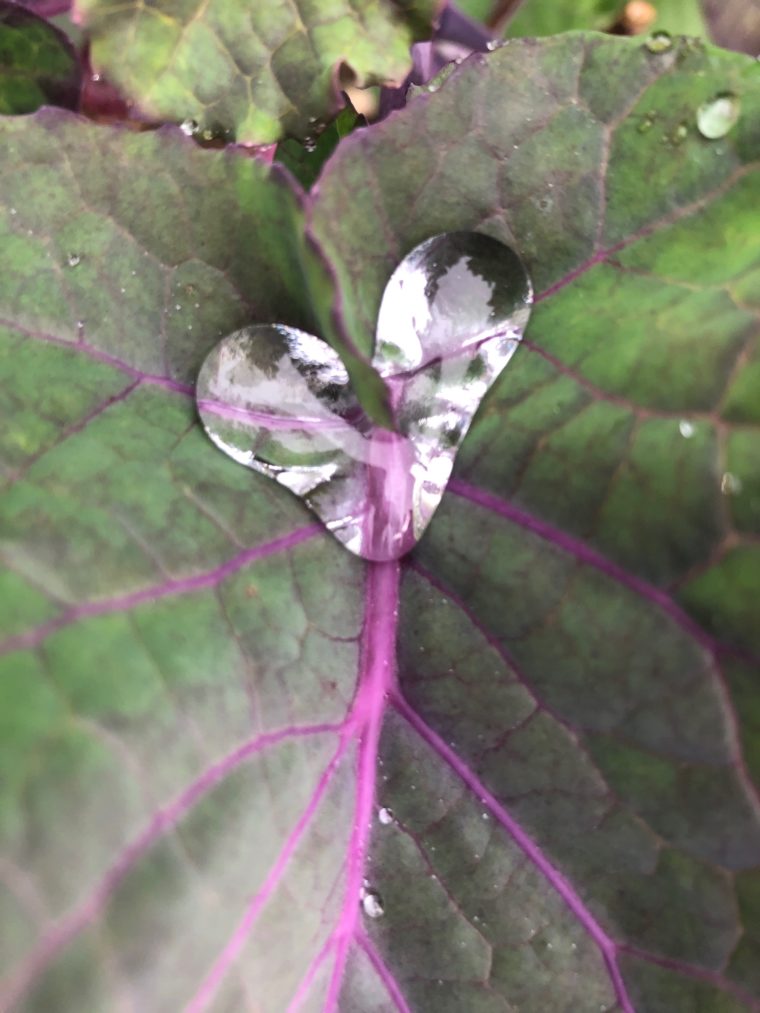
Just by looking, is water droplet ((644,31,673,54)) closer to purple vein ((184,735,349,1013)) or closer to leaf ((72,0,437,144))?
leaf ((72,0,437,144))

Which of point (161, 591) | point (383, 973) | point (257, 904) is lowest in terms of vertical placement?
point (383, 973)

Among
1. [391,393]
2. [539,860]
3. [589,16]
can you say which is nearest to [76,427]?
[391,393]

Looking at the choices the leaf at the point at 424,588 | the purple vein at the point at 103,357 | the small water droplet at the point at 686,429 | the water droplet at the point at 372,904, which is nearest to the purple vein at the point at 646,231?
the leaf at the point at 424,588

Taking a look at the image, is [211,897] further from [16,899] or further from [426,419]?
[426,419]

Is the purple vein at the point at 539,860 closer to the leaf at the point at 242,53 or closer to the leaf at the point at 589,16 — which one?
the leaf at the point at 242,53

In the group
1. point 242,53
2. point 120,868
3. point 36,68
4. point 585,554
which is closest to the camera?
point 120,868

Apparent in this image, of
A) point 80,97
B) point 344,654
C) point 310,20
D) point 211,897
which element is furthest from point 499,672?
point 80,97

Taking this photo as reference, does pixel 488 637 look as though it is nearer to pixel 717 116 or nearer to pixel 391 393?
pixel 391 393
